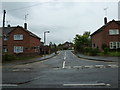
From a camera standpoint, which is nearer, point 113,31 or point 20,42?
point 113,31

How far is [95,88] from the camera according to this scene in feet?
25.3

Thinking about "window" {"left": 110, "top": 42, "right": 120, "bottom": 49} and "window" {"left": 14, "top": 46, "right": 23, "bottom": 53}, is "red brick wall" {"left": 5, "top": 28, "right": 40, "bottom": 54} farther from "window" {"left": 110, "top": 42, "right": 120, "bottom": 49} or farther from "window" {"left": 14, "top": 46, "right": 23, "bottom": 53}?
"window" {"left": 110, "top": 42, "right": 120, "bottom": 49}

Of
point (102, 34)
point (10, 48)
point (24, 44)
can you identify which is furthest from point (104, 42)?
point (10, 48)

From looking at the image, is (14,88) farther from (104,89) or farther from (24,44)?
(24,44)

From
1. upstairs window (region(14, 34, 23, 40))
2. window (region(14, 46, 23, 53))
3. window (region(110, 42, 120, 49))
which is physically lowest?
window (region(14, 46, 23, 53))

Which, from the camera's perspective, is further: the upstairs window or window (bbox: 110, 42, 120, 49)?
the upstairs window

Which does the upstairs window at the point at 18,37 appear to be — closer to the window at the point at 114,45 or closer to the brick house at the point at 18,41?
the brick house at the point at 18,41

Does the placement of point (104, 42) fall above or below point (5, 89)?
above

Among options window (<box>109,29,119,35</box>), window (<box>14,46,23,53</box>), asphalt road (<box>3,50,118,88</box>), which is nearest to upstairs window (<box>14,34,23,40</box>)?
window (<box>14,46,23,53</box>)

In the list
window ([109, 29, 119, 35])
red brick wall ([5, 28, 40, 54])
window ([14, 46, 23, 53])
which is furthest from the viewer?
window ([14, 46, 23, 53])

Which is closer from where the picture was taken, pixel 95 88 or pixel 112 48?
pixel 95 88

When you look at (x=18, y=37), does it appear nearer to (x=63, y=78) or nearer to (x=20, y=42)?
(x=20, y=42)

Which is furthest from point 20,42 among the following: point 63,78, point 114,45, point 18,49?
point 63,78

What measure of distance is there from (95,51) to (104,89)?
2663 cm
